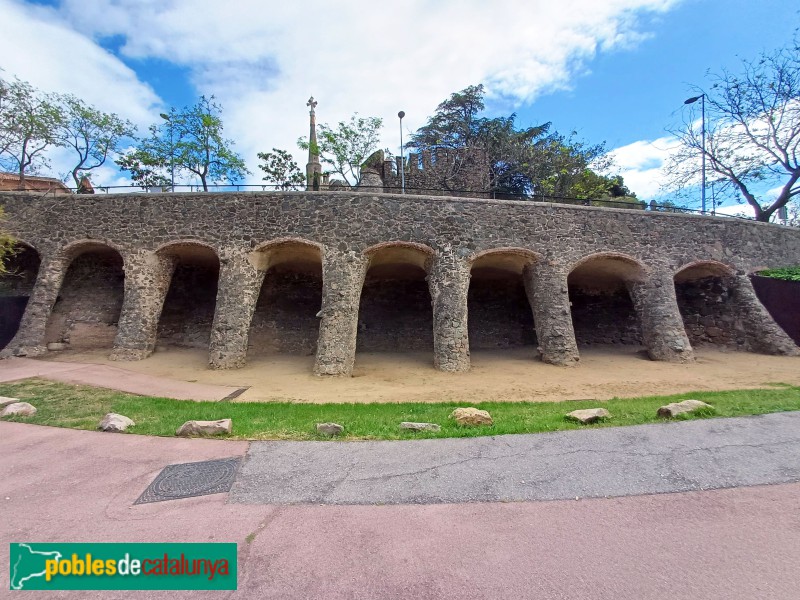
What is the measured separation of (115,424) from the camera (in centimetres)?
503

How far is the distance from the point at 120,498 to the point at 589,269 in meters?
15.0

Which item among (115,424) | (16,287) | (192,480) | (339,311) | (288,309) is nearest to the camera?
(192,480)

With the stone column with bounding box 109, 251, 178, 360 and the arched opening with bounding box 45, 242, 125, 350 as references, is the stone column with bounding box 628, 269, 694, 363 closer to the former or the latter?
the stone column with bounding box 109, 251, 178, 360

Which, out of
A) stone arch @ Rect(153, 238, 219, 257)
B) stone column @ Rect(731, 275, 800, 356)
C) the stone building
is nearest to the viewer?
stone arch @ Rect(153, 238, 219, 257)

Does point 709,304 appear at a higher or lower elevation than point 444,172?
lower

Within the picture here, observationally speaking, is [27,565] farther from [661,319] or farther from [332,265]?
[661,319]

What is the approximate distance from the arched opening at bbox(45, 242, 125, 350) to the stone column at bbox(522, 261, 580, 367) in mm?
15019

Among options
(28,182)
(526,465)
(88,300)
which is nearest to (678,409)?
(526,465)

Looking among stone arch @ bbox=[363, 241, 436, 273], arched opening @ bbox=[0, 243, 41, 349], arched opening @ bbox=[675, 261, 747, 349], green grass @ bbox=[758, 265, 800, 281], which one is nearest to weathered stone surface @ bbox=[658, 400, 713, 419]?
stone arch @ bbox=[363, 241, 436, 273]

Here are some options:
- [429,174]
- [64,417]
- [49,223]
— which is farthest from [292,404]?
[429,174]

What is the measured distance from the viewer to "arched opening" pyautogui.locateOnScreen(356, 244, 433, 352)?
14.7 m

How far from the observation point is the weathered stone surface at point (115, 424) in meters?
4.99

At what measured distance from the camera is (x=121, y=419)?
5199mm

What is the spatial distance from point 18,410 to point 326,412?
492cm
